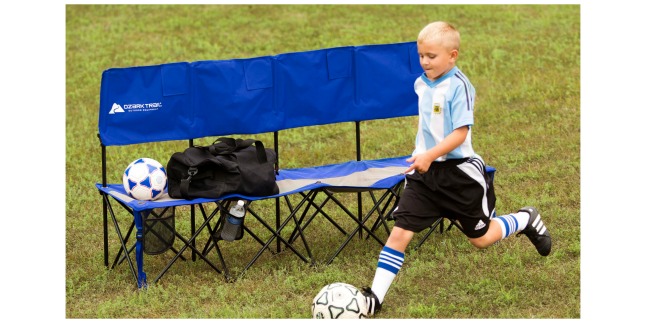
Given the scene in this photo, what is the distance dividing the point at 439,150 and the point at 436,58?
0.53 metres

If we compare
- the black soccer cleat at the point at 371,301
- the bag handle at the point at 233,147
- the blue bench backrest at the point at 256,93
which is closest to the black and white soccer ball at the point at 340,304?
the black soccer cleat at the point at 371,301

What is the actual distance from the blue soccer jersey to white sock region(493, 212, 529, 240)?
24.8 inches

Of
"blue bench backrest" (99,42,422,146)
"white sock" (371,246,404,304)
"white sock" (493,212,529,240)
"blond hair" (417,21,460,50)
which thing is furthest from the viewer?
"blue bench backrest" (99,42,422,146)

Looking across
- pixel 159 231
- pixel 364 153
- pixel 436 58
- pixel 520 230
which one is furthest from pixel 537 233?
pixel 364 153

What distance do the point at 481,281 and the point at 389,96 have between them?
1.67 m

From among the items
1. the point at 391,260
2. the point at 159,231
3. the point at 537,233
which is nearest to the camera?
the point at 391,260

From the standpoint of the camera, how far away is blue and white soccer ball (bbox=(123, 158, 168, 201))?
24.3 feet

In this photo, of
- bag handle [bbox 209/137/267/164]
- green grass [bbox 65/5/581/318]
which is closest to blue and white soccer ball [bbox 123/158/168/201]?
bag handle [bbox 209/137/267/164]

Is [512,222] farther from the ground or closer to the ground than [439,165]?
closer to the ground

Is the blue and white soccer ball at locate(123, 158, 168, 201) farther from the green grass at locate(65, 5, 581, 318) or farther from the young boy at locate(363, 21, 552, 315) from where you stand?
the young boy at locate(363, 21, 552, 315)

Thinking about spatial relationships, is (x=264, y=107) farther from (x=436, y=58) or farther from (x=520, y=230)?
(x=520, y=230)

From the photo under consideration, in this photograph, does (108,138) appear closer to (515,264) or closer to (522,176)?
(515,264)

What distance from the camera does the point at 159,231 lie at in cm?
777

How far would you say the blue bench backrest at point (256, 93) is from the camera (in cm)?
764
